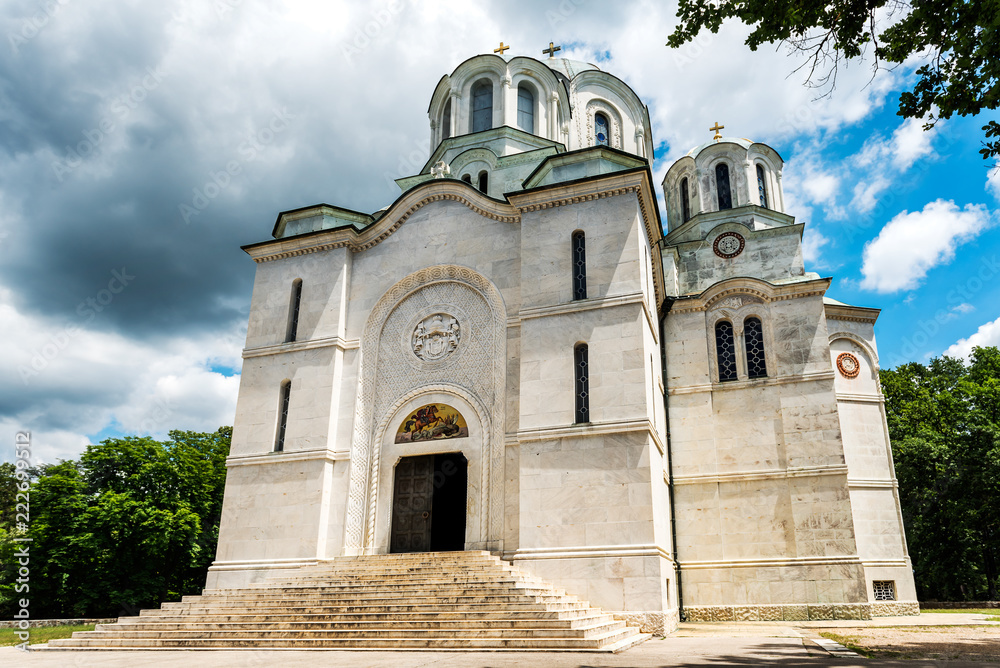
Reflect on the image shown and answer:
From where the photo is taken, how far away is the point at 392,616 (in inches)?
413

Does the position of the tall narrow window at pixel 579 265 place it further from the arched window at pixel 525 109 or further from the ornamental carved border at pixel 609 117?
the ornamental carved border at pixel 609 117

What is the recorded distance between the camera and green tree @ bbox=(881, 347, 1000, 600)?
72.4ft

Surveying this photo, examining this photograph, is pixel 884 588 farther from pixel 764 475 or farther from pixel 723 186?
pixel 723 186

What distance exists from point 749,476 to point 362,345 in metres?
9.37

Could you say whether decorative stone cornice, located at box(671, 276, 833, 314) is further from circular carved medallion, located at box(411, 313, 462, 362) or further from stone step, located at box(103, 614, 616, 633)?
stone step, located at box(103, 614, 616, 633)

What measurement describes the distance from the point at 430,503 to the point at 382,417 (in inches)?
84.7

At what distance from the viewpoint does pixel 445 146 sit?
19734 millimetres

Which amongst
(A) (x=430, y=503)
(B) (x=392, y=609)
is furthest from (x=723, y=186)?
(B) (x=392, y=609)

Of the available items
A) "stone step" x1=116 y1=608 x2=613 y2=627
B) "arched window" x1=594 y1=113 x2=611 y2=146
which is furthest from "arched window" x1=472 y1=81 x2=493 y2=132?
"stone step" x1=116 y1=608 x2=613 y2=627

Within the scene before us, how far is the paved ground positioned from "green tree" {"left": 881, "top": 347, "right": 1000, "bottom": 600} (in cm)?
1605

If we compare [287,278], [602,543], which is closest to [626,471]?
[602,543]

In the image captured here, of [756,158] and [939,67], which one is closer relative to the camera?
[939,67]

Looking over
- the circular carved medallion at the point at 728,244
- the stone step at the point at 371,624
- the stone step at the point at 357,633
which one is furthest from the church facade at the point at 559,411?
the stone step at the point at 357,633

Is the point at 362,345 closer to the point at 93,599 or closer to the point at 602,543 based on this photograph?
the point at 602,543
